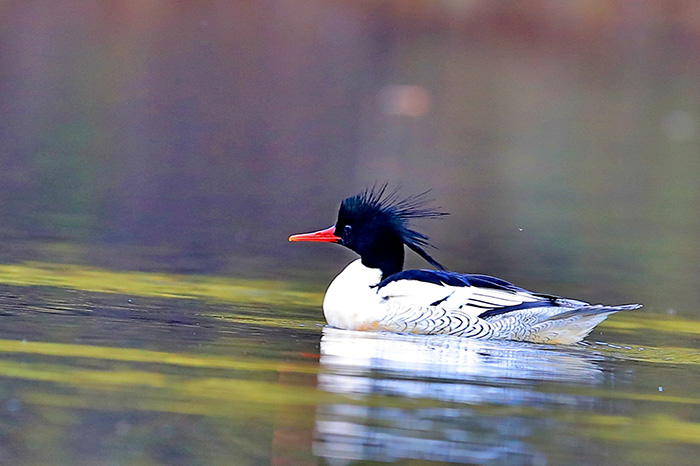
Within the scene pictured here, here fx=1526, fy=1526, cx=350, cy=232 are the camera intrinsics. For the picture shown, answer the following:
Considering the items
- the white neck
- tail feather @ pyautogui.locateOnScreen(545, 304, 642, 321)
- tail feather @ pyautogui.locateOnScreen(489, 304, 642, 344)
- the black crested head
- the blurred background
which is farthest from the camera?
the blurred background

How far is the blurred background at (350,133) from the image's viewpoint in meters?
13.0

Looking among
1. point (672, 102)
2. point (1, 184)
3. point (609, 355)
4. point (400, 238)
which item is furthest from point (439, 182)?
point (672, 102)

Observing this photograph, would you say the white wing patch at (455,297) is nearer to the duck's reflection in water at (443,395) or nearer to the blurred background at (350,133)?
the duck's reflection in water at (443,395)

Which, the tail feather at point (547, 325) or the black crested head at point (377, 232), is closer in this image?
the tail feather at point (547, 325)

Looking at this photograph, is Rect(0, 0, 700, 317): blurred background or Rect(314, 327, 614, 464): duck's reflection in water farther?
Rect(0, 0, 700, 317): blurred background

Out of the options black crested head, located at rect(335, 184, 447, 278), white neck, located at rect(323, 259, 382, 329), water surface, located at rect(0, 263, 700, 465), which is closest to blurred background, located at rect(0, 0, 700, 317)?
black crested head, located at rect(335, 184, 447, 278)

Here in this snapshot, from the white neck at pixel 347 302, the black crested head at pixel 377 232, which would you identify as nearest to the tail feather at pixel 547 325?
the white neck at pixel 347 302

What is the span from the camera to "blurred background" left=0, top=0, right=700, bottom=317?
1299 cm

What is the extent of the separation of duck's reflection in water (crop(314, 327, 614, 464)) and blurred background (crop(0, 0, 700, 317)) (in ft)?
7.85

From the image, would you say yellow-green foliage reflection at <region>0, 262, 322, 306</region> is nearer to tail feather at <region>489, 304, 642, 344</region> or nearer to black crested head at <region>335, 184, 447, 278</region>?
black crested head at <region>335, 184, 447, 278</region>

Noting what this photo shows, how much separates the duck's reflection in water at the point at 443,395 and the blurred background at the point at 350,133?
2.39 metres

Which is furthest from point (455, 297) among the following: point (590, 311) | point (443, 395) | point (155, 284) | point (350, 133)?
A: point (350, 133)

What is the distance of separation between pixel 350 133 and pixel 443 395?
16450mm

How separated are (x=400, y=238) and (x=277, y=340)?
173 cm
